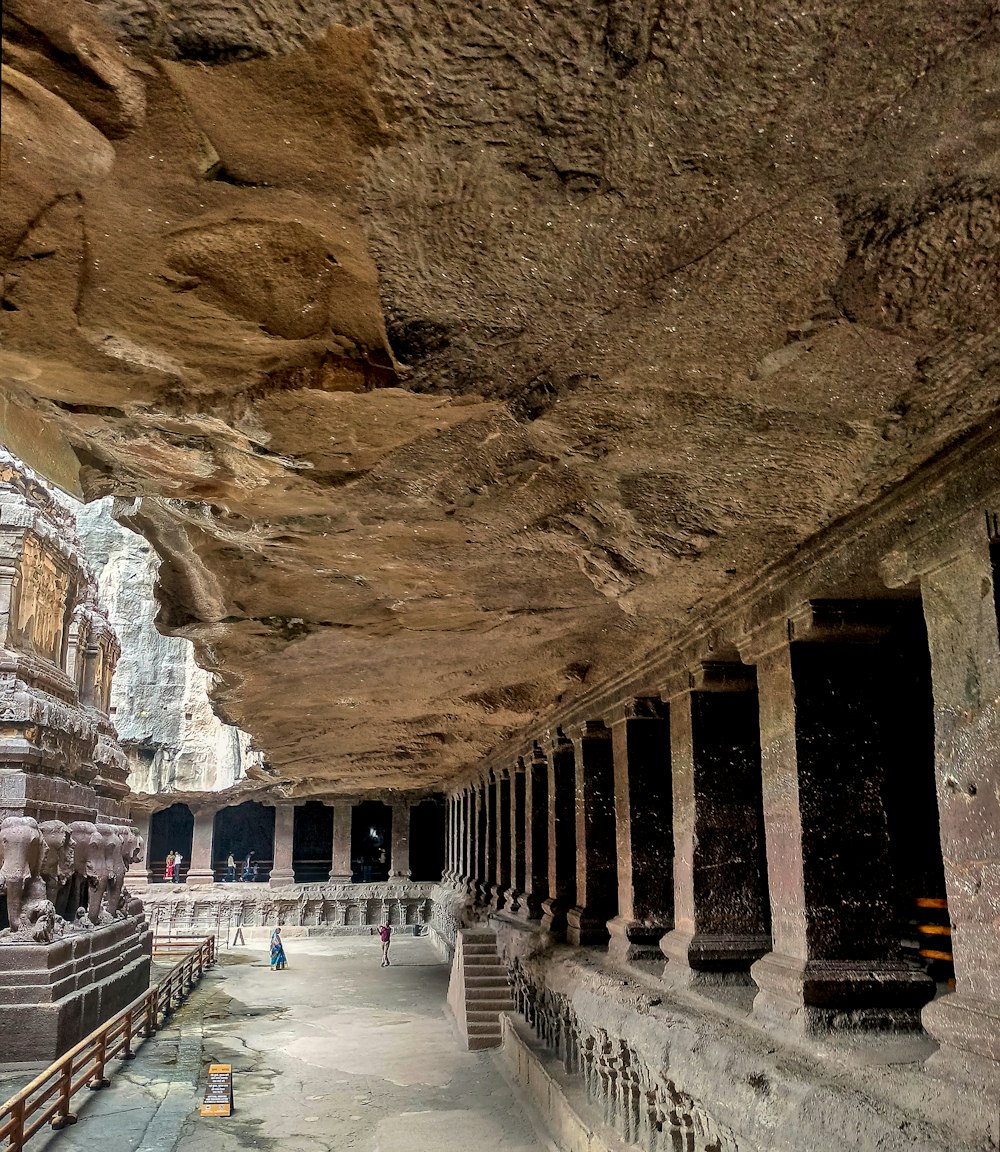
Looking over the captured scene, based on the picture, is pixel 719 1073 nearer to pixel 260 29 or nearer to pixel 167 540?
pixel 167 540

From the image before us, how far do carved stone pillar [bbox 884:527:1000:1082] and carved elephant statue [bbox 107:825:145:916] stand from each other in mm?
13728

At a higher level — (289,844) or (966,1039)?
(289,844)

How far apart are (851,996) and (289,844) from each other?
26.6m

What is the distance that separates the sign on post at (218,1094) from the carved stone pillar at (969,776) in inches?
253

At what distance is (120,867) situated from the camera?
1552 cm

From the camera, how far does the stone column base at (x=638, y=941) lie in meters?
7.45

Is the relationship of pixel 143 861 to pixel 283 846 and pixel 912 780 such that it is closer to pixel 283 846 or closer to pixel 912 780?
pixel 283 846

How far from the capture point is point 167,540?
5820 mm

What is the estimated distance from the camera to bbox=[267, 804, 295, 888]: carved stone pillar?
2844 centimetres

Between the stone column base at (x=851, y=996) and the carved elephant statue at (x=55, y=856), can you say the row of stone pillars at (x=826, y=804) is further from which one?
the carved elephant statue at (x=55, y=856)

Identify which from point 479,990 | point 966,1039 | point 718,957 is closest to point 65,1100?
point 479,990

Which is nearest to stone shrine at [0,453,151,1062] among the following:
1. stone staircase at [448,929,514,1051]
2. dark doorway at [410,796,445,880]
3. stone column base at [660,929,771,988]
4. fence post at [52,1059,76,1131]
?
fence post at [52,1059,76,1131]

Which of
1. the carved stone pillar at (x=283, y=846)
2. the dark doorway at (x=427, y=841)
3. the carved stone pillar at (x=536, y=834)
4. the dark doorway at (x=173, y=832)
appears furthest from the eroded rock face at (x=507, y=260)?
the dark doorway at (x=173, y=832)

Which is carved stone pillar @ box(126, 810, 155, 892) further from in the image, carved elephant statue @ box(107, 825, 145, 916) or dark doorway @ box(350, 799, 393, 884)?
carved elephant statue @ box(107, 825, 145, 916)
